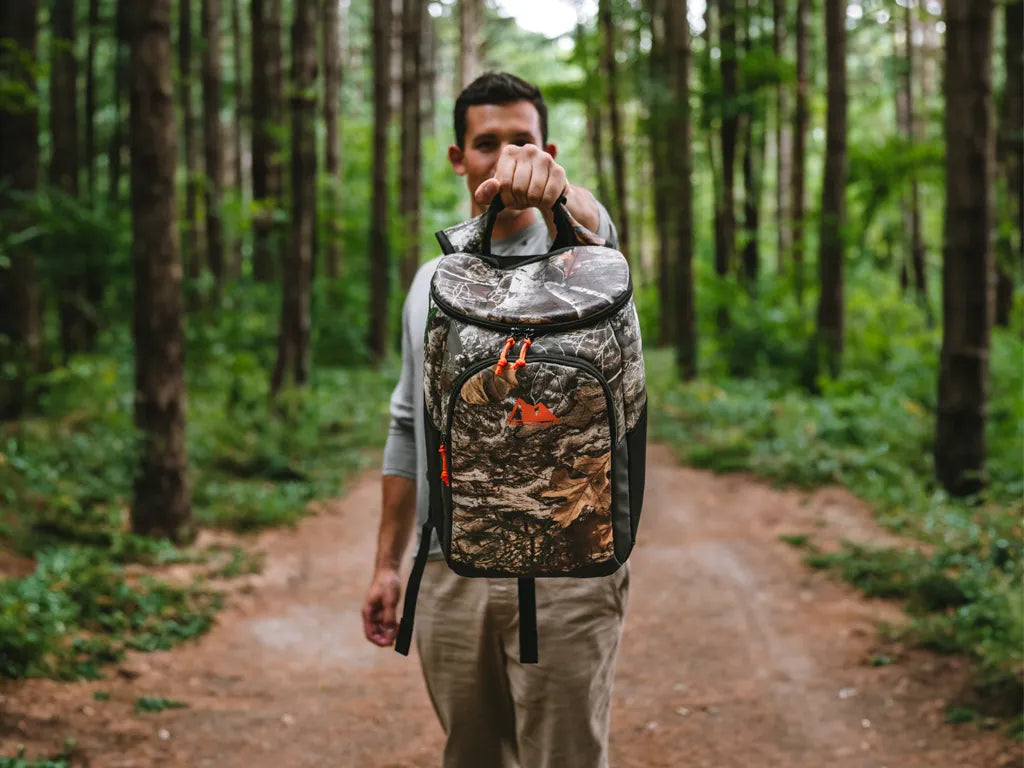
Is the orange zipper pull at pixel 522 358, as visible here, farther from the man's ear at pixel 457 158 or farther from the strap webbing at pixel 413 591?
the man's ear at pixel 457 158

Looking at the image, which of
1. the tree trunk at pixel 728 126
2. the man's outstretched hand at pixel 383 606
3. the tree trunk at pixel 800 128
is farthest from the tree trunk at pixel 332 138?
the man's outstretched hand at pixel 383 606

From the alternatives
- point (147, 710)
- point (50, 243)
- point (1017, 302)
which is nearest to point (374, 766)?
point (147, 710)

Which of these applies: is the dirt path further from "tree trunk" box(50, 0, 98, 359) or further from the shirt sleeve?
"tree trunk" box(50, 0, 98, 359)

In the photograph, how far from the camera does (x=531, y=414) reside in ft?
6.32

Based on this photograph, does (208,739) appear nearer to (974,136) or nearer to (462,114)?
(462,114)

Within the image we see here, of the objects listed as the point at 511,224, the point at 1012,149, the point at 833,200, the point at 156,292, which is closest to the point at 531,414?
the point at 511,224

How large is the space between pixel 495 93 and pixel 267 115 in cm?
1467

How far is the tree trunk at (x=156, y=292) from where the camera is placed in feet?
23.8

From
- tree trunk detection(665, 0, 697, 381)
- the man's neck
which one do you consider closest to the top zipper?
the man's neck

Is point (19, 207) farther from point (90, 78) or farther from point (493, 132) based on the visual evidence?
point (90, 78)

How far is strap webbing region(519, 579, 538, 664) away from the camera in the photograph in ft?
7.25

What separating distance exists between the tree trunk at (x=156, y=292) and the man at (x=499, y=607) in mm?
5192

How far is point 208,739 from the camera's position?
473 cm

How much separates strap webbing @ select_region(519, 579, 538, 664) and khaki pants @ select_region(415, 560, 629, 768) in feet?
0.42
